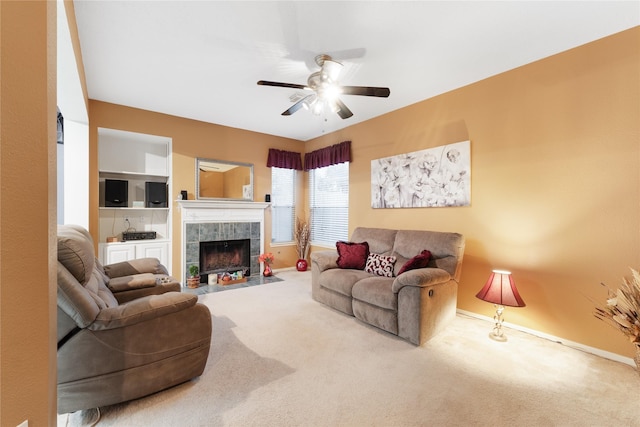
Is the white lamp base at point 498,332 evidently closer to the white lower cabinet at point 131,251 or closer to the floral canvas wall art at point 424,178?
the floral canvas wall art at point 424,178

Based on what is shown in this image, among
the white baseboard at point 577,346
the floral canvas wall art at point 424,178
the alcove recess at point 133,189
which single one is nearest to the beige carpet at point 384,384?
the white baseboard at point 577,346

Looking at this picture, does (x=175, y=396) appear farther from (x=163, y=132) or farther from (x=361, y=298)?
(x=163, y=132)

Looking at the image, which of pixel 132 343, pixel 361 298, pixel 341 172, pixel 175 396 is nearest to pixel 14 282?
pixel 132 343

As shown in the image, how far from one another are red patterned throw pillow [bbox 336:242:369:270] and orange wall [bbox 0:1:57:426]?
3.04 m

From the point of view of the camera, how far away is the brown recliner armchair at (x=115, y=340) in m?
1.53

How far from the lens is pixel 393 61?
274 centimetres

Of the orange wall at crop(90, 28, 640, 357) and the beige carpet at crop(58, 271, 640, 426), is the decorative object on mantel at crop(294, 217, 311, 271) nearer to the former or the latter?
the orange wall at crop(90, 28, 640, 357)

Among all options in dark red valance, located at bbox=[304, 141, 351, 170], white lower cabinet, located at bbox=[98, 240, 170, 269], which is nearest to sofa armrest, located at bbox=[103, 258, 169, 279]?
white lower cabinet, located at bbox=[98, 240, 170, 269]

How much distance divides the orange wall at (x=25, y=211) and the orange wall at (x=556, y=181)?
3.60 meters

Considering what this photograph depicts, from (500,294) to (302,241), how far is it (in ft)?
12.2

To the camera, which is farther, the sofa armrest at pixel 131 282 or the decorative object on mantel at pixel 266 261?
the decorative object on mantel at pixel 266 261

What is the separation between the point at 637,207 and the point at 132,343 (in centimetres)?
391

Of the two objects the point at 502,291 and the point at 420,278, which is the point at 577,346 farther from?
the point at 420,278

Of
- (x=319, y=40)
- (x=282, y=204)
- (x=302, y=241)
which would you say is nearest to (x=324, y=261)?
(x=302, y=241)
